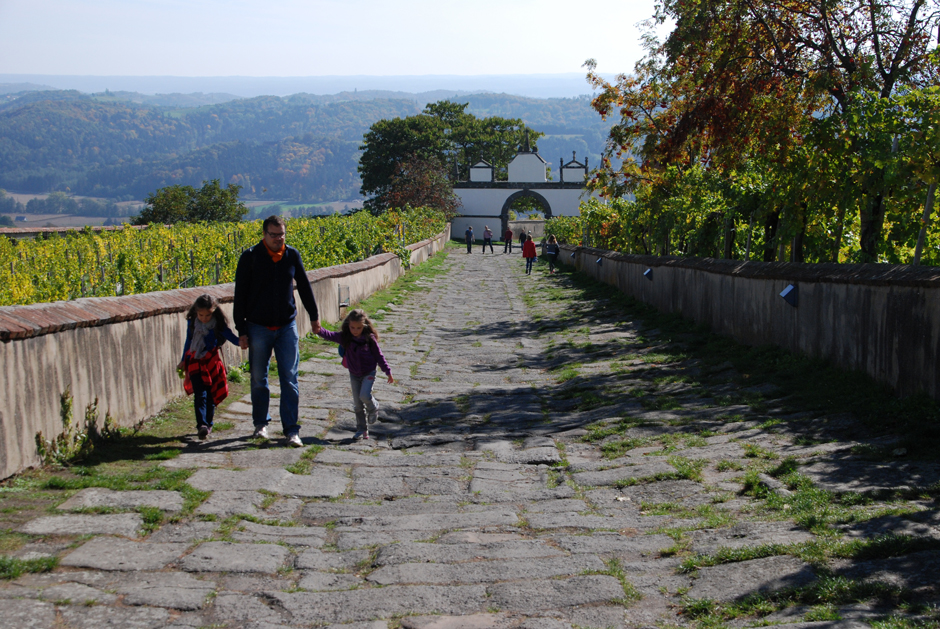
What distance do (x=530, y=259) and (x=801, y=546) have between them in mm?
23506

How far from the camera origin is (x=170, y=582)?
11.6 ft

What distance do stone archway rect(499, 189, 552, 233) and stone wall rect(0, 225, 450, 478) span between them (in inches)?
2516

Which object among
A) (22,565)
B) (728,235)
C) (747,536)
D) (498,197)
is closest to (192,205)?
(498,197)

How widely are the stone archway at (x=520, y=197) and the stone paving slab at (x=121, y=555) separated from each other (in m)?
67.7

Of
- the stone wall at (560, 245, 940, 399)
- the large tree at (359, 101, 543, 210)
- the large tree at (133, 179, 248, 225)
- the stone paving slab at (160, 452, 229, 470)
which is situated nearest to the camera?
the stone paving slab at (160, 452, 229, 470)

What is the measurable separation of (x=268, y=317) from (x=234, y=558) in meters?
2.69

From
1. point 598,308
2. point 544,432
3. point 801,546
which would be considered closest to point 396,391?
point 544,432

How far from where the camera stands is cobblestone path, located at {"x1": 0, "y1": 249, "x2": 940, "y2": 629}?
10.7 feet

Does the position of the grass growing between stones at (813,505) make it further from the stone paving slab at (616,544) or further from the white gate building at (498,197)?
the white gate building at (498,197)

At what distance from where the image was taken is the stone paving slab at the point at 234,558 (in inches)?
149

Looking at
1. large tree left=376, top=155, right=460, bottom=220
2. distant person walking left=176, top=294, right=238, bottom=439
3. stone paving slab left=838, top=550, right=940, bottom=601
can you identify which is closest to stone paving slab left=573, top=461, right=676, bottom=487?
stone paving slab left=838, top=550, right=940, bottom=601

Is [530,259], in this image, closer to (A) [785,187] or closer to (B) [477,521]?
(A) [785,187]

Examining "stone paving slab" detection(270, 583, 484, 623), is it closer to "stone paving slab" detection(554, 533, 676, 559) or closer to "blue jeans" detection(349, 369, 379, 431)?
"stone paving slab" detection(554, 533, 676, 559)

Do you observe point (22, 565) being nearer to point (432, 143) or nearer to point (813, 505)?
point (813, 505)
